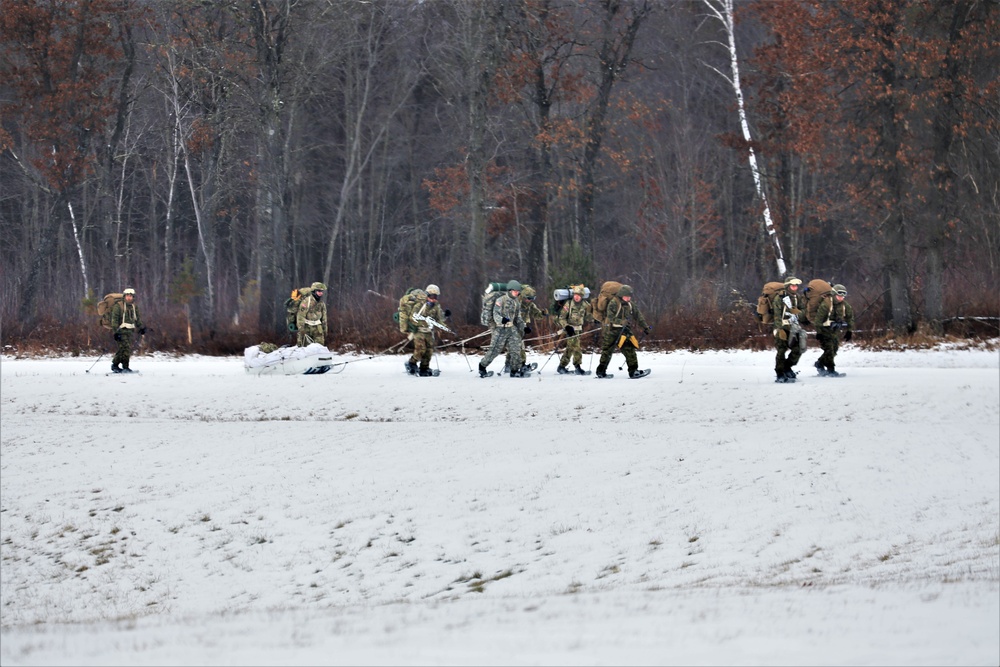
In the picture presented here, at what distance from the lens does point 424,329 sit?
22578 millimetres

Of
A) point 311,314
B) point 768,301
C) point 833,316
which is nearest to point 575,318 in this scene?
point 768,301

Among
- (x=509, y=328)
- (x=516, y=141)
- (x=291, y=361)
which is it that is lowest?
(x=291, y=361)

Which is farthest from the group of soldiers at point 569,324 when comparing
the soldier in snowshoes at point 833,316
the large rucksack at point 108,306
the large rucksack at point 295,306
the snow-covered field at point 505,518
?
the large rucksack at point 108,306

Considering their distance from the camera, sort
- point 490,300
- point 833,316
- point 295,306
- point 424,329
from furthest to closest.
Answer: point 295,306, point 424,329, point 490,300, point 833,316

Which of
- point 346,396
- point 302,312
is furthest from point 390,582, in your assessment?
point 302,312

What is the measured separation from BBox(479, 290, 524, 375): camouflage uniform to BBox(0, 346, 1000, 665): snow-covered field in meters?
0.54

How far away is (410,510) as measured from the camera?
15.4 meters

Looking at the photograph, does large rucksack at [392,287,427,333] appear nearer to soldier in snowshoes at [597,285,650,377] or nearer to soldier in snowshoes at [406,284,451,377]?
soldier in snowshoes at [406,284,451,377]

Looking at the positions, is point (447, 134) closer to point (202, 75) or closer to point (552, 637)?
point (202, 75)

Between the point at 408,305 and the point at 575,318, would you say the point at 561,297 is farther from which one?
the point at 408,305

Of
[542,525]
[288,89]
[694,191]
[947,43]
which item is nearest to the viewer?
[542,525]

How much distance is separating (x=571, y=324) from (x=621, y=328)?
126 centimetres

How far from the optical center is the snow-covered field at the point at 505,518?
885 centimetres

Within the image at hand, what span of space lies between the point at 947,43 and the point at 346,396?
48.7 ft
